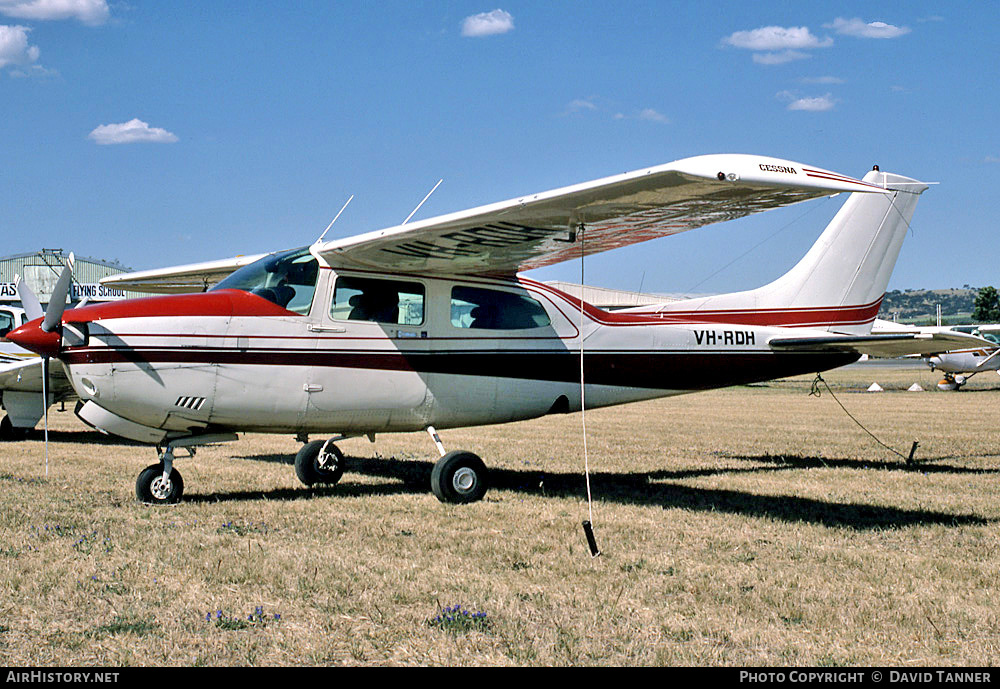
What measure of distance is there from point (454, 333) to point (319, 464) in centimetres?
225

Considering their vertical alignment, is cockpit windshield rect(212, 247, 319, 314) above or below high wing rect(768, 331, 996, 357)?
Result: above

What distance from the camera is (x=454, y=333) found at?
30.3 feet

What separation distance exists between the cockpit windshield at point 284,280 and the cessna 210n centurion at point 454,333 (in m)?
0.02

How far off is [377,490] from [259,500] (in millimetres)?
1324

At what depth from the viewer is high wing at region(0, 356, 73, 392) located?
47.2 ft

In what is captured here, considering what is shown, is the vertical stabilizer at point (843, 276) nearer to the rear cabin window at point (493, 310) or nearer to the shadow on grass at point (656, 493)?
the shadow on grass at point (656, 493)

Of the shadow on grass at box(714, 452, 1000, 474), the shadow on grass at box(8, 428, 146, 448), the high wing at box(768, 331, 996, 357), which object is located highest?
the high wing at box(768, 331, 996, 357)

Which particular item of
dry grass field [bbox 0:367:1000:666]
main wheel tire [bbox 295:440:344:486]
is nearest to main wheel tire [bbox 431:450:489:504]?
dry grass field [bbox 0:367:1000:666]

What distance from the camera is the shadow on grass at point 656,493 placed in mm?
7682

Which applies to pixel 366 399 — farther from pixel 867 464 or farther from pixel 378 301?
pixel 867 464

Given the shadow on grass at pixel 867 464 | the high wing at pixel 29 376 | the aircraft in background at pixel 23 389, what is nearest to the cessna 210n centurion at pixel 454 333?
the shadow on grass at pixel 867 464

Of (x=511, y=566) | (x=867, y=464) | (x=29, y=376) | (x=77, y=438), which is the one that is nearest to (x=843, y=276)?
(x=867, y=464)

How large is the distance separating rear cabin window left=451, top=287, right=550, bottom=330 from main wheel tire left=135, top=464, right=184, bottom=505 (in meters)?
3.07

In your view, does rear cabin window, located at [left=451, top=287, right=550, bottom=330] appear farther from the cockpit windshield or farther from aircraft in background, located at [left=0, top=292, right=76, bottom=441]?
aircraft in background, located at [left=0, top=292, right=76, bottom=441]
